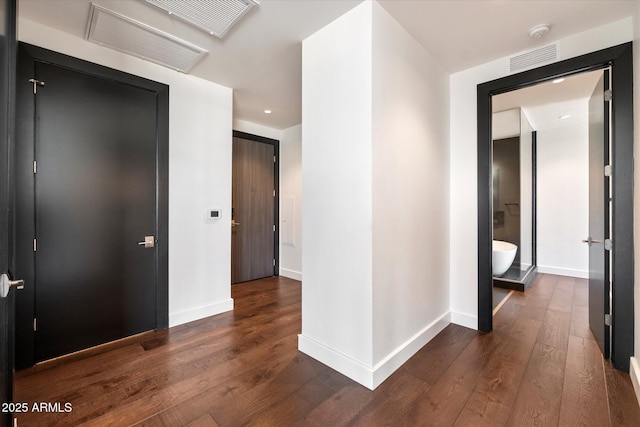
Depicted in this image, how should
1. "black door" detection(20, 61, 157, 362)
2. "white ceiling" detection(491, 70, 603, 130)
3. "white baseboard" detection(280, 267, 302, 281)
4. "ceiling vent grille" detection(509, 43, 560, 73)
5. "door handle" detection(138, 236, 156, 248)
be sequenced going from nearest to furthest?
1. "black door" detection(20, 61, 157, 362)
2. "ceiling vent grille" detection(509, 43, 560, 73)
3. "door handle" detection(138, 236, 156, 248)
4. "white ceiling" detection(491, 70, 603, 130)
5. "white baseboard" detection(280, 267, 302, 281)

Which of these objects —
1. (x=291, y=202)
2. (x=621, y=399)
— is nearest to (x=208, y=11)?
(x=291, y=202)


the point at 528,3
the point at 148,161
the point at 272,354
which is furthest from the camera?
the point at 148,161

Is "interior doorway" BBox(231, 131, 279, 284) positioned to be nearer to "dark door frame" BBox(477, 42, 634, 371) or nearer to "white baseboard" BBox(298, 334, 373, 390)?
"white baseboard" BBox(298, 334, 373, 390)

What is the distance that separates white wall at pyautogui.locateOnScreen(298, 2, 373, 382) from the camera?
190cm

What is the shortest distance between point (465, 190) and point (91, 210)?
3.49 meters

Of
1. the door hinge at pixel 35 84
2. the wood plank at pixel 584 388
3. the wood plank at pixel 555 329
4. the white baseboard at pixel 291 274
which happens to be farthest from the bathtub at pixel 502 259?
the door hinge at pixel 35 84

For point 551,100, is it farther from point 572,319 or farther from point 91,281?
point 91,281

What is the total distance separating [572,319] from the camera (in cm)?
293

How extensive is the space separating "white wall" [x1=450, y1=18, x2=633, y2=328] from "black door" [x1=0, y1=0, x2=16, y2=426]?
3.21m

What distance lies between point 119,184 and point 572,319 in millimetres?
4708

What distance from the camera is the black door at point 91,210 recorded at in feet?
7.06

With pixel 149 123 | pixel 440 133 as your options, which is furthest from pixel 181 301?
pixel 440 133

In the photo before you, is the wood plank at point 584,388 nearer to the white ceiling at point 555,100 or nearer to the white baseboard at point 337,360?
the white baseboard at point 337,360

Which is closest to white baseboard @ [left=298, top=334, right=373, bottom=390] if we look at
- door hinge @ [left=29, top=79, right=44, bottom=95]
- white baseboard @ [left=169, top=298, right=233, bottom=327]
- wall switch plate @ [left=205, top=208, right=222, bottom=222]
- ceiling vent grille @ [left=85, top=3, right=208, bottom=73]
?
white baseboard @ [left=169, top=298, right=233, bottom=327]
